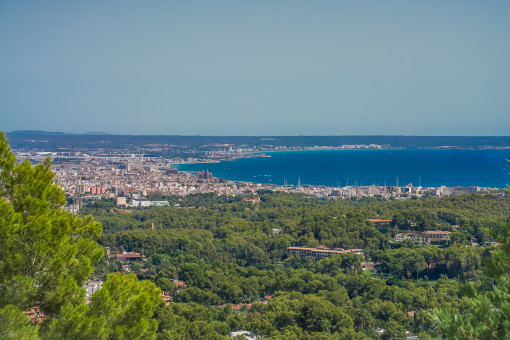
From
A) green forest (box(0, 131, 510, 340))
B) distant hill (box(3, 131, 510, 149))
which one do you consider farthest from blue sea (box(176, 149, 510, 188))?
distant hill (box(3, 131, 510, 149))

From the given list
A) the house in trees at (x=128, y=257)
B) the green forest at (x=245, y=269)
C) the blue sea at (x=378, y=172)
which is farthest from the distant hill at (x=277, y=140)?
the house in trees at (x=128, y=257)

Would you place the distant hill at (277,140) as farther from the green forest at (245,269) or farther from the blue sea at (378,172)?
the green forest at (245,269)

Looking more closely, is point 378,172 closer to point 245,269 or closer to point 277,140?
point 245,269

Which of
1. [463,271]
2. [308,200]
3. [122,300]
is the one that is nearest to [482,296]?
[122,300]

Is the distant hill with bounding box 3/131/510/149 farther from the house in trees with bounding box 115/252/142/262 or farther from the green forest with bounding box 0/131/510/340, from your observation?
the house in trees with bounding box 115/252/142/262

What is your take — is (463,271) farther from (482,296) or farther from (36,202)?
(36,202)

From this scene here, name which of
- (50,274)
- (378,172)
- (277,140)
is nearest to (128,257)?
(50,274)

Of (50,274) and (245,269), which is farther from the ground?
(50,274)

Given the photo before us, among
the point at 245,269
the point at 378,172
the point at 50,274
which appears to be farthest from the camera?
the point at 378,172
